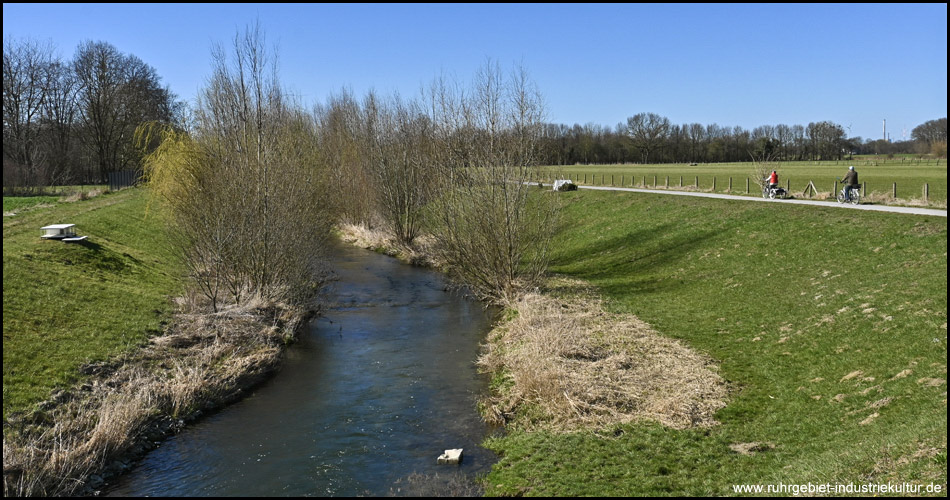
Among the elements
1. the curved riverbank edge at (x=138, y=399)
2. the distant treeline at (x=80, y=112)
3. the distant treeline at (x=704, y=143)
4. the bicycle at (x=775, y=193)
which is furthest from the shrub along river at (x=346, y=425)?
the distant treeline at (x=704, y=143)

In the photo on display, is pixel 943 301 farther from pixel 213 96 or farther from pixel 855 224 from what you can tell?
pixel 213 96

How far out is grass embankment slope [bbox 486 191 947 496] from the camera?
9.39 meters

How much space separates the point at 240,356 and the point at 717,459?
431 inches

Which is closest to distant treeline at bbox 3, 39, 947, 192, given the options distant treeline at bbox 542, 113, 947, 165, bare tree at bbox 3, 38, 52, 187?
bare tree at bbox 3, 38, 52, 187

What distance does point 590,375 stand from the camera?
13.7m

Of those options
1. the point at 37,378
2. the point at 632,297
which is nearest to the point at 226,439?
the point at 37,378

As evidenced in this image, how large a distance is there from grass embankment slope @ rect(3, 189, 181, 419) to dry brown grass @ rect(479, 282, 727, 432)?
841cm

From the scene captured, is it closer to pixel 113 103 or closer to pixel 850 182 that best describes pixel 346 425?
pixel 850 182

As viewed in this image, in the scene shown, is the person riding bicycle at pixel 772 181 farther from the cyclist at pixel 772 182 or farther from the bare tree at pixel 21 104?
the bare tree at pixel 21 104

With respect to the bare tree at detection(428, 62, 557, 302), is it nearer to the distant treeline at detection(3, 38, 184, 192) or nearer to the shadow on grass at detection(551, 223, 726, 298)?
the shadow on grass at detection(551, 223, 726, 298)

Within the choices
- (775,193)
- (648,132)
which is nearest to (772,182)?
(775,193)

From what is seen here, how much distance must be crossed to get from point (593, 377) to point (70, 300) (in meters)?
13.1

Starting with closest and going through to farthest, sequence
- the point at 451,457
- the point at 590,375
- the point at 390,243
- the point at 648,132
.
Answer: the point at 451,457 < the point at 590,375 < the point at 390,243 < the point at 648,132

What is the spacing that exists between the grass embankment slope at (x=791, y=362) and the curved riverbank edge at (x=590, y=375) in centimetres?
47
